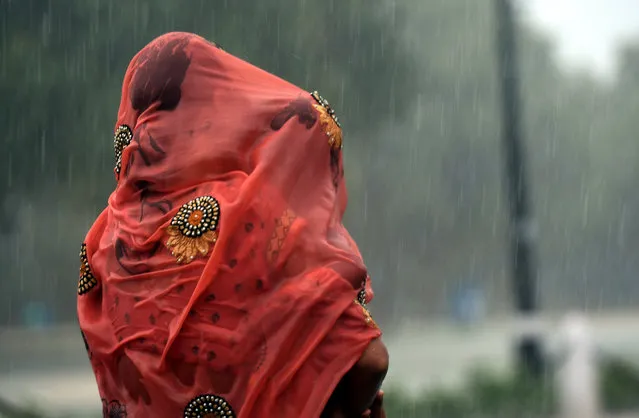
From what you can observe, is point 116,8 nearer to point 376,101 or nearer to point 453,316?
point 376,101

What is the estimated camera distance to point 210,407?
283cm

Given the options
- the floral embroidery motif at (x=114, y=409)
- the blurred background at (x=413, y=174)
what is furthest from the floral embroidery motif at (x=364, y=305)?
the blurred background at (x=413, y=174)

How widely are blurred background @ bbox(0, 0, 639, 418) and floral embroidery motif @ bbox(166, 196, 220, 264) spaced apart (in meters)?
5.47

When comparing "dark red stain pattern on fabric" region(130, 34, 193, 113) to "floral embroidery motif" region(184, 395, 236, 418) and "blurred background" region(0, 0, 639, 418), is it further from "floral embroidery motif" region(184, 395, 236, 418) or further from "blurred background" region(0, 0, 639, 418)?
"blurred background" region(0, 0, 639, 418)

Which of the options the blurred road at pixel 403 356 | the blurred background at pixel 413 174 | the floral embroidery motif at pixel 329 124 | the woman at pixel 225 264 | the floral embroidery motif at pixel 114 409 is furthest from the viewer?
the blurred road at pixel 403 356

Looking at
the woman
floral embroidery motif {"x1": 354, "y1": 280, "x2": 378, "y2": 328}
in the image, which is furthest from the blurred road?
the woman

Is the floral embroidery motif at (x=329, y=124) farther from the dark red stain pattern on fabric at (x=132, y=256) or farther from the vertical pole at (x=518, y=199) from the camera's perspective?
the vertical pole at (x=518, y=199)

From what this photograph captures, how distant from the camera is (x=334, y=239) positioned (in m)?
2.96

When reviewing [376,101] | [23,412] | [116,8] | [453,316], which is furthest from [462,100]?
[23,412]

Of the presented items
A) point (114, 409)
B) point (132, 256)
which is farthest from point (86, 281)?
point (114, 409)

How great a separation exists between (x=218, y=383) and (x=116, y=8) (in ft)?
26.8

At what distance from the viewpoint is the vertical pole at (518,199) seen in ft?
38.0

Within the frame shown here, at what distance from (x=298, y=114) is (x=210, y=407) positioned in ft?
2.71

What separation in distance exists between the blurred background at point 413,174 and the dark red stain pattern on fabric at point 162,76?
5.37 metres
